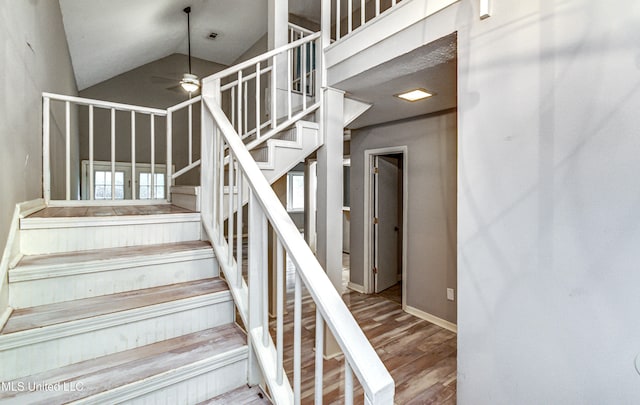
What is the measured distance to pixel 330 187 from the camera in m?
2.79

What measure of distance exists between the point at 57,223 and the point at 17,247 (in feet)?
0.61

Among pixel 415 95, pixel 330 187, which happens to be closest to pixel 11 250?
pixel 330 187

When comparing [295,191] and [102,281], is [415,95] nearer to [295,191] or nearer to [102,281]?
[102,281]

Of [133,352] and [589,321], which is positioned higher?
[589,321]

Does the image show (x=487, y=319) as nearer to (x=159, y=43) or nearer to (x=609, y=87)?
(x=609, y=87)

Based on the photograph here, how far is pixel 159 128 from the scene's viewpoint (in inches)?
251

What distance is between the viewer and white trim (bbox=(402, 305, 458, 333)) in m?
3.32

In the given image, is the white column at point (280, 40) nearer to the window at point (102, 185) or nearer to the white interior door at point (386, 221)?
the white interior door at point (386, 221)

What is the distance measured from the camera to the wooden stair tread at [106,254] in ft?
4.52

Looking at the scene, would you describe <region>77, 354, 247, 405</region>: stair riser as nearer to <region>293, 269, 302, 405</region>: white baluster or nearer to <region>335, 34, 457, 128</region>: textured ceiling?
<region>293, 269, 302, 405</region>: white baluster

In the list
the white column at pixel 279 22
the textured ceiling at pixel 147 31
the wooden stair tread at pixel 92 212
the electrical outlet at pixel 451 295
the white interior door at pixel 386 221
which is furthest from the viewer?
the white interior door at pixel 386 221

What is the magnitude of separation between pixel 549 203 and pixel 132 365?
74.3 inches

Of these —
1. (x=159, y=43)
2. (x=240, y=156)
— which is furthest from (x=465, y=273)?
(x=159, y=43)

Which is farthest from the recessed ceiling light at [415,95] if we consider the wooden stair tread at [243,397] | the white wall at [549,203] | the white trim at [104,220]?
the wooden stair tread at [243,397]
